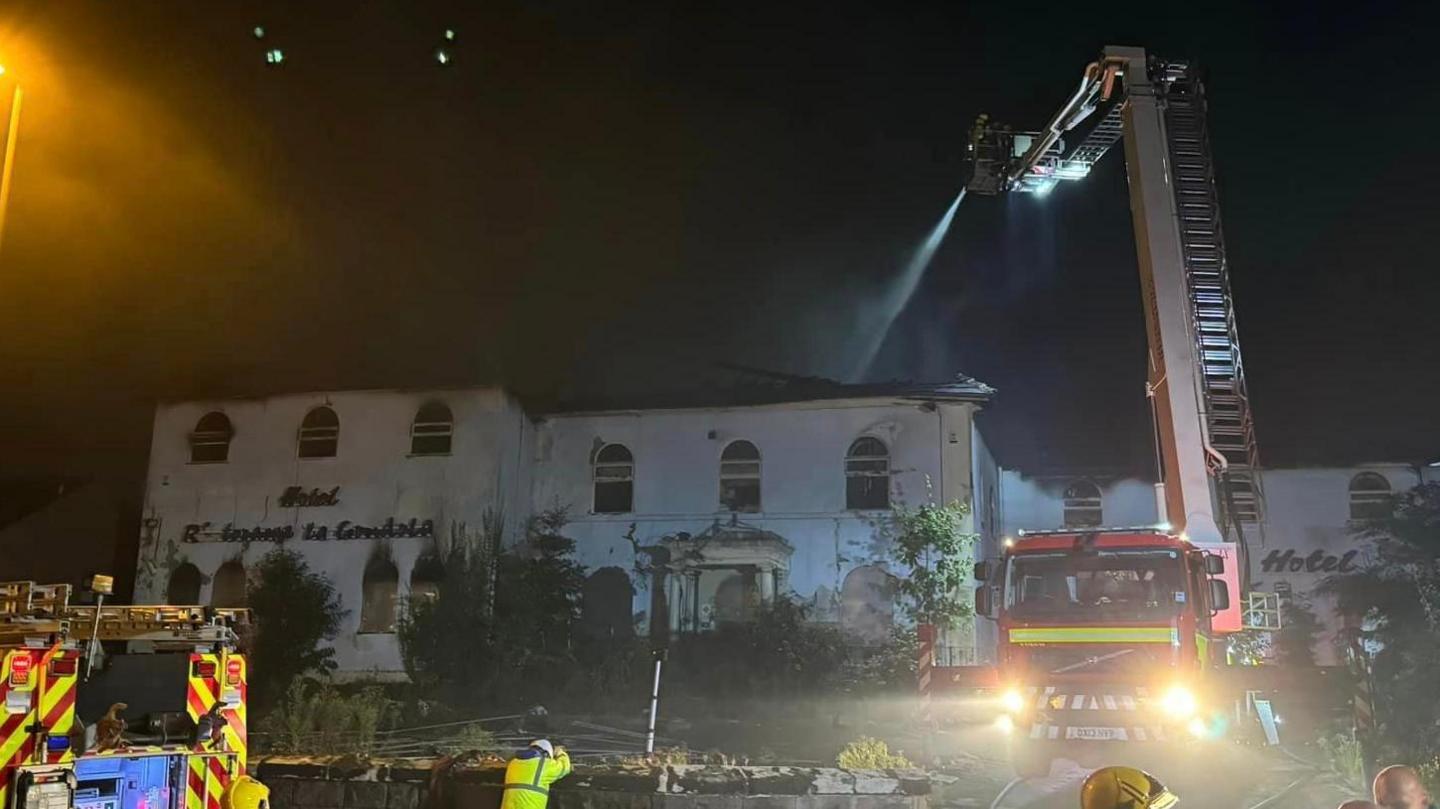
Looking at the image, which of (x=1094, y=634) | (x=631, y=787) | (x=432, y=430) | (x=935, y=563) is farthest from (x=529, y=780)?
(x=432, y=430)

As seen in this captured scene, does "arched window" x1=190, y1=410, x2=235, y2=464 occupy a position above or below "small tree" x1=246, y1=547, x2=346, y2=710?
above

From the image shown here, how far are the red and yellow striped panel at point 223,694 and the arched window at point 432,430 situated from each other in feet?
57.2

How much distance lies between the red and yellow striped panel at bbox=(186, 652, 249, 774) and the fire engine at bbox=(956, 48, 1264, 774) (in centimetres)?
774

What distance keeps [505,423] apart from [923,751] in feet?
46.8

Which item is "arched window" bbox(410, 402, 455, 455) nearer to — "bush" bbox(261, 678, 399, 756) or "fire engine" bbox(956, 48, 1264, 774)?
"bush" bbox(261, 678, 399, 756)

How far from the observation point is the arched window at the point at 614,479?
25.8 m

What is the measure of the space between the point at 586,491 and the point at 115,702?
18.5 m

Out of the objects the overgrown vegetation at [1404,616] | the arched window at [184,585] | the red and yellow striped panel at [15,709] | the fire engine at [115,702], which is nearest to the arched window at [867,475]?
the overgrown vegetation at [1404,616]

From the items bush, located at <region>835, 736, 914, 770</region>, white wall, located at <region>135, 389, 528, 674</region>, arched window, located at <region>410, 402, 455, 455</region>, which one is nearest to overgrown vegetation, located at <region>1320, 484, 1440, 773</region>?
bush, located at <region>835, 736, 914, 770</region>

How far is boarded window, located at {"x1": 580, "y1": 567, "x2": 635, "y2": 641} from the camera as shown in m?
24.8

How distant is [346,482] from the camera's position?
25328 mm

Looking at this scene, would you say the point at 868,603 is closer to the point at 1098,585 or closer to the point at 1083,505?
the point at 1083,505

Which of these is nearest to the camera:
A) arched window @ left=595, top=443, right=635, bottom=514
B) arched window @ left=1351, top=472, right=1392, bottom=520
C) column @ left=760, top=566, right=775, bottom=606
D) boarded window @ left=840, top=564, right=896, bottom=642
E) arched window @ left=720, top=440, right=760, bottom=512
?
boarded window @ left=840, top=564, right=896, bottom=642

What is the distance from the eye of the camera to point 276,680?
2212cm
